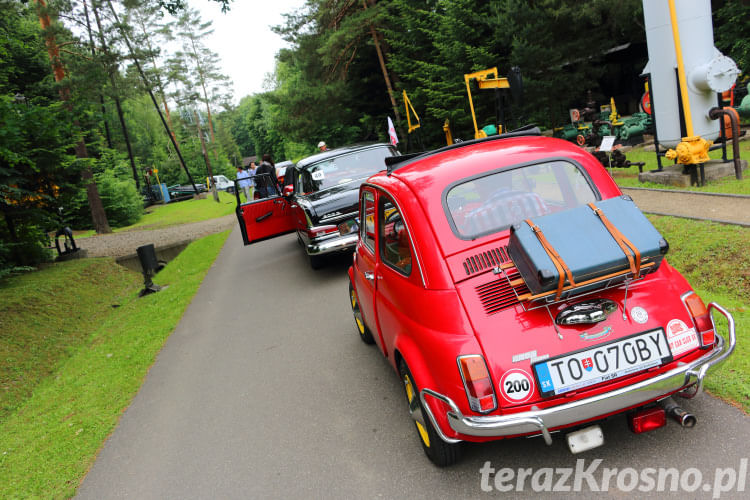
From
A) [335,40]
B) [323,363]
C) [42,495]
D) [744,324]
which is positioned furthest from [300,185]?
[335,40]

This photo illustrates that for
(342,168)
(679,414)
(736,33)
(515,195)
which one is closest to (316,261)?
(342,168)

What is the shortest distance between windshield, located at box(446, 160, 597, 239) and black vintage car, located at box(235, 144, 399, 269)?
5.23m

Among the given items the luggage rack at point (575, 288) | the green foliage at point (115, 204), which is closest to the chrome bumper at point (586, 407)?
the luggage rack at point (575, 288)

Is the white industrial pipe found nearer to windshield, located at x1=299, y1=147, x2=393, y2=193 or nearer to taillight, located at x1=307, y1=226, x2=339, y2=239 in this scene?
windshield, located at x1=299, y1=147, x2=393, y2=193

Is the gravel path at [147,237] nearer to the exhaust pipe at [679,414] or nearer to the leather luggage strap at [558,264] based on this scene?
the leather luggage strap at [558,264]

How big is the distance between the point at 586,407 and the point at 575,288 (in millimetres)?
611

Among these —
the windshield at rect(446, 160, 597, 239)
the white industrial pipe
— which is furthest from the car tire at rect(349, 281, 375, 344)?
the white industrial pipe

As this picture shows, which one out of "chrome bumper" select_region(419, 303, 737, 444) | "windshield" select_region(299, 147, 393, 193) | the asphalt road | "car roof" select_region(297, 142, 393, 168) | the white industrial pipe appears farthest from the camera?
"car roof" select_region(297, 142, 393, 168)

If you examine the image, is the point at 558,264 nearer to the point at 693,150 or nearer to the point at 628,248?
the point at 628,248

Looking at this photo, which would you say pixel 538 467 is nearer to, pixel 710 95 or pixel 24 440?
pixel 24 440

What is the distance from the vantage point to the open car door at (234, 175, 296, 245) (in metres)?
11.2

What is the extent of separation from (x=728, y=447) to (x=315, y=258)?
7.38 m

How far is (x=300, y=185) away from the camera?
10469mm

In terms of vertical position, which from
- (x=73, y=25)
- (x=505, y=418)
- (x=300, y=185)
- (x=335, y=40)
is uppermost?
(x=73, y=25)
